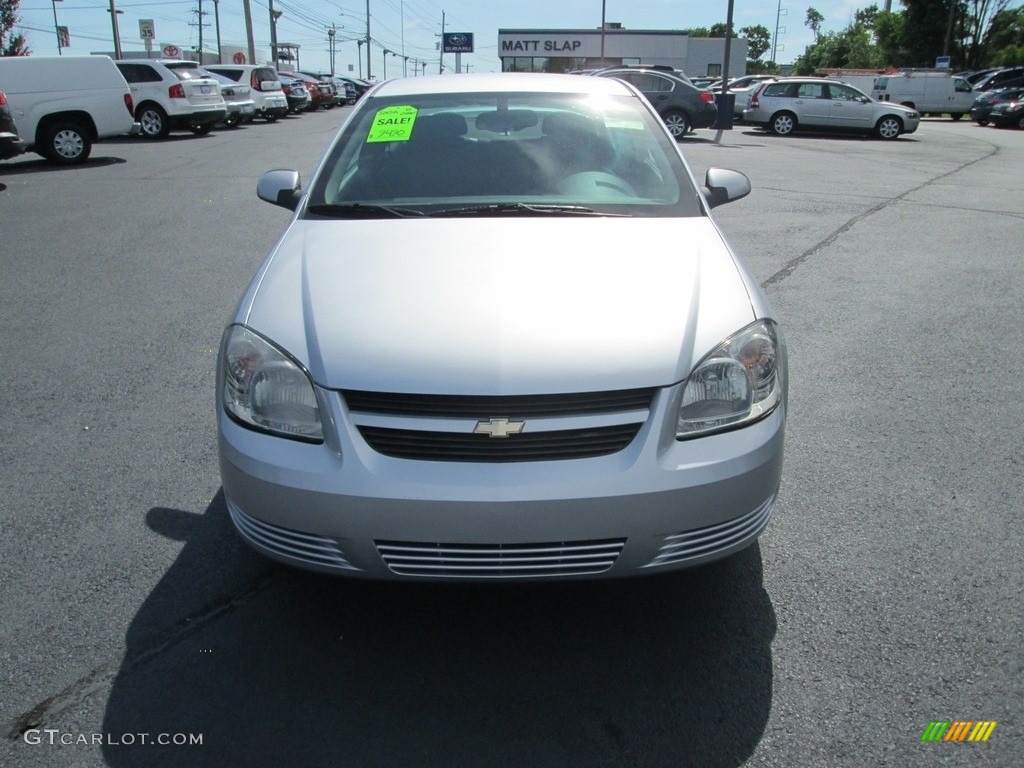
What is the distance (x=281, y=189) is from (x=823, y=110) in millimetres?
22815

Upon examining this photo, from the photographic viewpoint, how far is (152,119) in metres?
20.5

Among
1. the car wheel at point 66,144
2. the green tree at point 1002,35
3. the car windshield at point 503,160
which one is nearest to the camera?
the car windshield at point 503,160

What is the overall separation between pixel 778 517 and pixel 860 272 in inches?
182

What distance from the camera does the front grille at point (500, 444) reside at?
2.38m

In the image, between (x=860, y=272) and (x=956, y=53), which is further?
(x=956, y=53)

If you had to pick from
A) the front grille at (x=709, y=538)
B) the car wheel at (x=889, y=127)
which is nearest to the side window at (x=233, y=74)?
the car wheel at (x=889, y=127)

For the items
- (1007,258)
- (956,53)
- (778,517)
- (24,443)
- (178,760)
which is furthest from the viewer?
(956,53)

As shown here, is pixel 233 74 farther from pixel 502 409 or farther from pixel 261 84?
pixel 502 409

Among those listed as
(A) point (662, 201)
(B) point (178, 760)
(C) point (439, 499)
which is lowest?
(B) point (178, 760)

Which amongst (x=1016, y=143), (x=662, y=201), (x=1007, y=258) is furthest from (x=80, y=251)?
(x=1016, y=143)

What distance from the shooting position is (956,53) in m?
59.7

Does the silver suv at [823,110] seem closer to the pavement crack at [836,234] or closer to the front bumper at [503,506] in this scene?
the pavement crack at [836,234]

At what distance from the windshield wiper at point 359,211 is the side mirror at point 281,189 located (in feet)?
1.53

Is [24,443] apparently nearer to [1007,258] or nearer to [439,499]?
[439,499]
